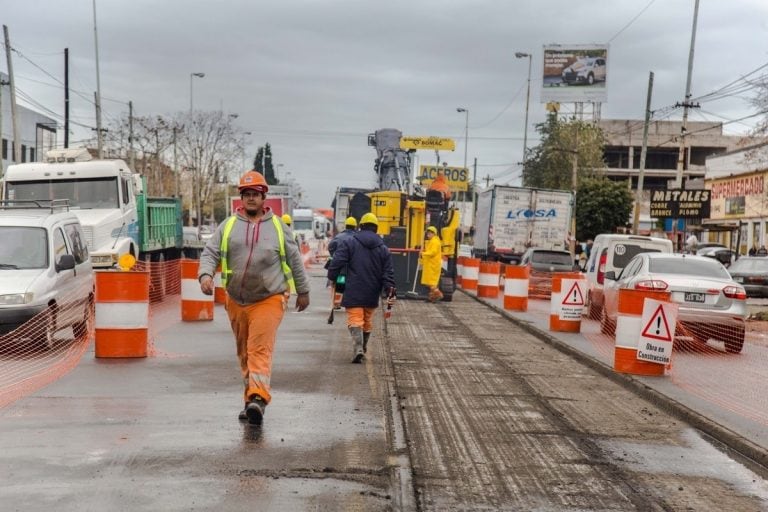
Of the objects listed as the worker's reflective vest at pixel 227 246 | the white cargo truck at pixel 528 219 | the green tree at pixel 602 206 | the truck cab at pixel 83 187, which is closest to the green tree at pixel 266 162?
the green tree at pixel 602 206

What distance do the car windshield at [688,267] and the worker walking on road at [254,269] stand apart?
1051 centimetres

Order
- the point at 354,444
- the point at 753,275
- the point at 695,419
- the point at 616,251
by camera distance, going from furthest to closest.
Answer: the point at 753,275
the point at 616,251
the point at 695,419
the point at 354,444

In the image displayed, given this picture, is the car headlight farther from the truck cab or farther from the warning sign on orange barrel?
the truck cab

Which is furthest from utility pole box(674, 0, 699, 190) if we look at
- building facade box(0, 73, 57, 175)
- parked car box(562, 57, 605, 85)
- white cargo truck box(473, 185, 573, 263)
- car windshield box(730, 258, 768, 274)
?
building facade box(0, 73, 57, 175)

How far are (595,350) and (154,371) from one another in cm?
691

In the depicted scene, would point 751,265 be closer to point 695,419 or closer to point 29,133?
point 695,419

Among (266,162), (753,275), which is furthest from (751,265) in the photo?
(266,162)

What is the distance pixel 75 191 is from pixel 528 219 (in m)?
21.0

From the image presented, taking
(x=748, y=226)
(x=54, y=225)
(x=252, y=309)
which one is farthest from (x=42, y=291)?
Answer: (x=748, y=226)

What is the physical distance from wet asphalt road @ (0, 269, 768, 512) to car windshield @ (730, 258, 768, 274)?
2181 cm

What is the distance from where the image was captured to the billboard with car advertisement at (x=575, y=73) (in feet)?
239

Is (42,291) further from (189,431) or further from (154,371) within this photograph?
(189,431)

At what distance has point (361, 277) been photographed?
42.8 feet

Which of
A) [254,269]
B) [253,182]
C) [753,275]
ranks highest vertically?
[253,182]
